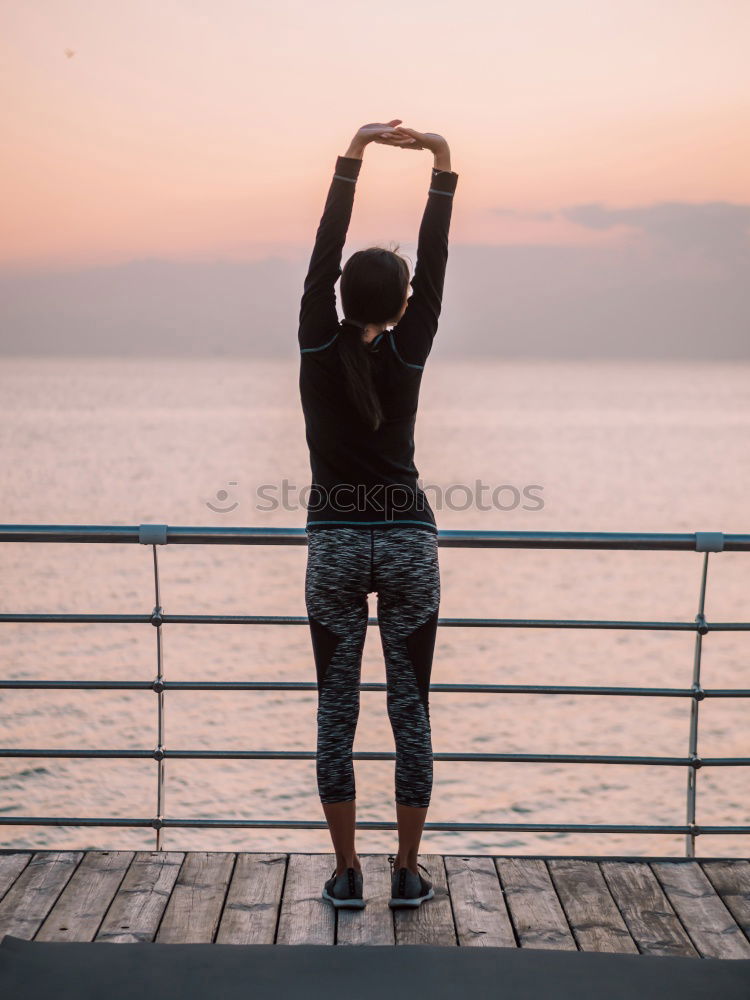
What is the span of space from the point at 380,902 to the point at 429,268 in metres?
1.53

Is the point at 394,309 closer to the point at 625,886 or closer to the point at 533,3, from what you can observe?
the point at 625,886

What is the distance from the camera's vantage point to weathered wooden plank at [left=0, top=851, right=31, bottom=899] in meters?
2.50

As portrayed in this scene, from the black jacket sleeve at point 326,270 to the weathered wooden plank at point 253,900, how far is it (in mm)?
1333

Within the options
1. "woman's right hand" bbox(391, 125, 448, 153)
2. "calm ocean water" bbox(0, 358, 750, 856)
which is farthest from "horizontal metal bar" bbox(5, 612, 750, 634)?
"calm ocean water" bbox(0, 358, 750, 856)

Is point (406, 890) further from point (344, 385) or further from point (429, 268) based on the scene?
point (429, 268)

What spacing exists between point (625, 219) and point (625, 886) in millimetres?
51872

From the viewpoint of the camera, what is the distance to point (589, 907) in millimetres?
2412

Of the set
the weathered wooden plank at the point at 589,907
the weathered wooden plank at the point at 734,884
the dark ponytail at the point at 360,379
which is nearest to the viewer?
the dark ponytail at the point at 360,379

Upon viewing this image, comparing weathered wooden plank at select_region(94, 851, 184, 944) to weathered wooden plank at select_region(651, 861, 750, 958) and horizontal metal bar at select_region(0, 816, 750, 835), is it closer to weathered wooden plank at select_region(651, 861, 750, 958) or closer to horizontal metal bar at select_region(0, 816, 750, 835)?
horizontal metal bar at select_region(0, 816, 750, 835)

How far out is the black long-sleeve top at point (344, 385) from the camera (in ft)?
7.20

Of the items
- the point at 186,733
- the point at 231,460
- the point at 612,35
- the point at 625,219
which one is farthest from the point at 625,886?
the point at 625,219

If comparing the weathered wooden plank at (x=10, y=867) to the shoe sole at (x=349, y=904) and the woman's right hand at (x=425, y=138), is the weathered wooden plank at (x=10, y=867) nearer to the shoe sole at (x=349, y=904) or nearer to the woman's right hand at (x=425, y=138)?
the shoe sole at (x=349, y=904)

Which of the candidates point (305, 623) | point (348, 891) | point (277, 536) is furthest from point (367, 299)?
point (348, 891)

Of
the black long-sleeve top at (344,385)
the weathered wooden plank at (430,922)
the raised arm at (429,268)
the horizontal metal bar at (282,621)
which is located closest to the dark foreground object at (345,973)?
the weathered wooden plank at (430,922)
